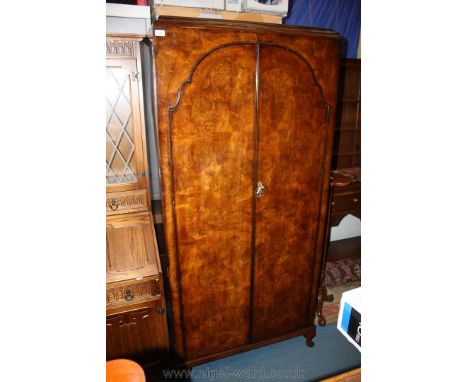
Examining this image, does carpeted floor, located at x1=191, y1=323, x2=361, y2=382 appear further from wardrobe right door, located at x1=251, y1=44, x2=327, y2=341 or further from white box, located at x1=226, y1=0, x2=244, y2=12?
white box, located at x1=226, y1=0, x2=244, y2=12

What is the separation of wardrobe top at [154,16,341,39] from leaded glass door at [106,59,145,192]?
0.44 meters

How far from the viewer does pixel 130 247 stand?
1683 millimetres

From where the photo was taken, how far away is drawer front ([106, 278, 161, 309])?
1.55 m

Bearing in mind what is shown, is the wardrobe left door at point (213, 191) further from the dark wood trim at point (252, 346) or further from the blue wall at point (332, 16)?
the blue wall at point (332, 16)

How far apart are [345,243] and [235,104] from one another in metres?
2.39

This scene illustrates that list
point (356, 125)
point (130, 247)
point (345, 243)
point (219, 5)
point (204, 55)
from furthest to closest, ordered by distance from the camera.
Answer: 1. point (345, 243)
2. point (356, 125)
3. point (219, 5)
4. point (130, 247)
5. point (204, 55)

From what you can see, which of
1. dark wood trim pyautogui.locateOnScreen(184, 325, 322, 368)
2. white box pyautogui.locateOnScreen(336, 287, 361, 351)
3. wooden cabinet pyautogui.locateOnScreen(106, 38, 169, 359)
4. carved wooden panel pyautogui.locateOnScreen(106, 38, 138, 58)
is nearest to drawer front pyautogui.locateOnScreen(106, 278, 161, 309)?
wooden cabinet pyautogui.locateOnScreen(106, 38, 169, 359)

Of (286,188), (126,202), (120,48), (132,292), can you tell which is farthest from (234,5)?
(132,292)

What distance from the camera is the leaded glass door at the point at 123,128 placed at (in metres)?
1.61

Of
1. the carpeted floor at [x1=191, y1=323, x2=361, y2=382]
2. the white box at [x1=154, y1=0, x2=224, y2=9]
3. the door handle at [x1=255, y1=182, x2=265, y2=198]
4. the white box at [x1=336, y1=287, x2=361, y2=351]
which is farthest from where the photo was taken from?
the carpeted floor at [x1=191, y1=323, x2=361, y2=382]

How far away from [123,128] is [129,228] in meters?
0.62
